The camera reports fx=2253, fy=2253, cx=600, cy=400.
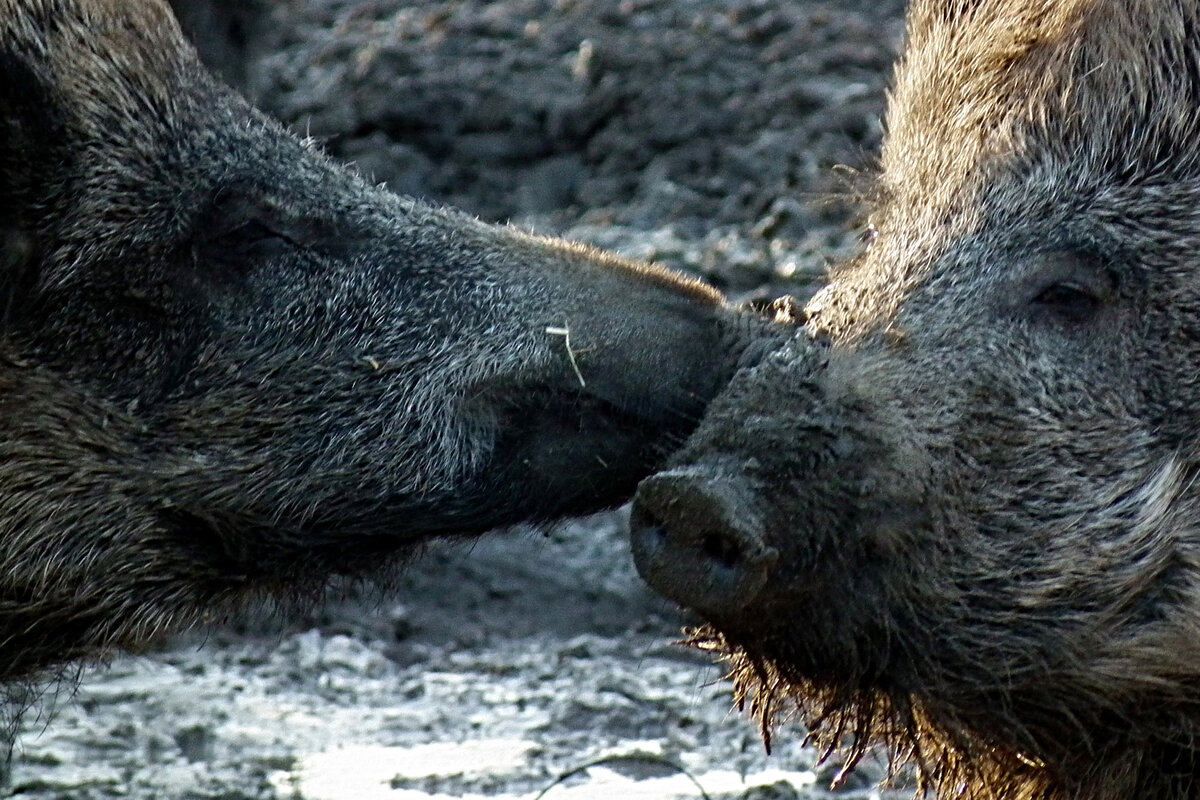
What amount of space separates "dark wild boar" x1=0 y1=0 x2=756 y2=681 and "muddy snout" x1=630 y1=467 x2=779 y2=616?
0.65 m

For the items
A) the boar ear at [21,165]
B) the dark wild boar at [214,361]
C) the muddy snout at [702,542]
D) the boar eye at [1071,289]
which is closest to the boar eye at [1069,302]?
the boar eye at [1071,289]

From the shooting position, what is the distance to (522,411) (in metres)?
4.80

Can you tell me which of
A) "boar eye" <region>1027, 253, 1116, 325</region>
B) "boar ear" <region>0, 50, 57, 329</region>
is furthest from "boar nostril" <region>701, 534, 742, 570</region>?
"boar ear" <region>0, 50, 57, 329</region>

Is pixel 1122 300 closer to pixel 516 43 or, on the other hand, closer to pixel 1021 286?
pixel 1021 286

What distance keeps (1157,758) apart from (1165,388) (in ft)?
2.41

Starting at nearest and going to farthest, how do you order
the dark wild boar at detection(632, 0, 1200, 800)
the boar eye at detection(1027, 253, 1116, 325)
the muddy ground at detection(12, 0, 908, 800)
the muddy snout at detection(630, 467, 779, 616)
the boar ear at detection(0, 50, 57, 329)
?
the muddy snout at detection(630, 467, 779, 616) < the dark wild boar at detection(632, 0, 1200, 800) < the boar eye at detection(1027, 253, 1116, 325) < the boar ear at detection(0, 50, 57, 329) < the muddy ground at detection(12, 0, 908, 800)

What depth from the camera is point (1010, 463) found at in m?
4.39

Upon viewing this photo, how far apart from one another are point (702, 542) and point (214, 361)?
1.42 meters

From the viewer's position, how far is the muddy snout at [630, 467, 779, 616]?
3.96 meters

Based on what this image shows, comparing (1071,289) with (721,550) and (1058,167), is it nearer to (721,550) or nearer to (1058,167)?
(1058,167)

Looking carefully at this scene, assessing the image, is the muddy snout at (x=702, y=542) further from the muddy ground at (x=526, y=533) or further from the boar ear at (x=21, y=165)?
the boar ear at (x=21, y=165)

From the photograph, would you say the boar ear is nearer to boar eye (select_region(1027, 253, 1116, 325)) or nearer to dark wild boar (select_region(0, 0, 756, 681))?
dark wild boar (select_region(0, 0, 756, 681))

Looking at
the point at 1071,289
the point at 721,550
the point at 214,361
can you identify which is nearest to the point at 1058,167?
the point at 1071,289

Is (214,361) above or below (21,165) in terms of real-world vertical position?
below
